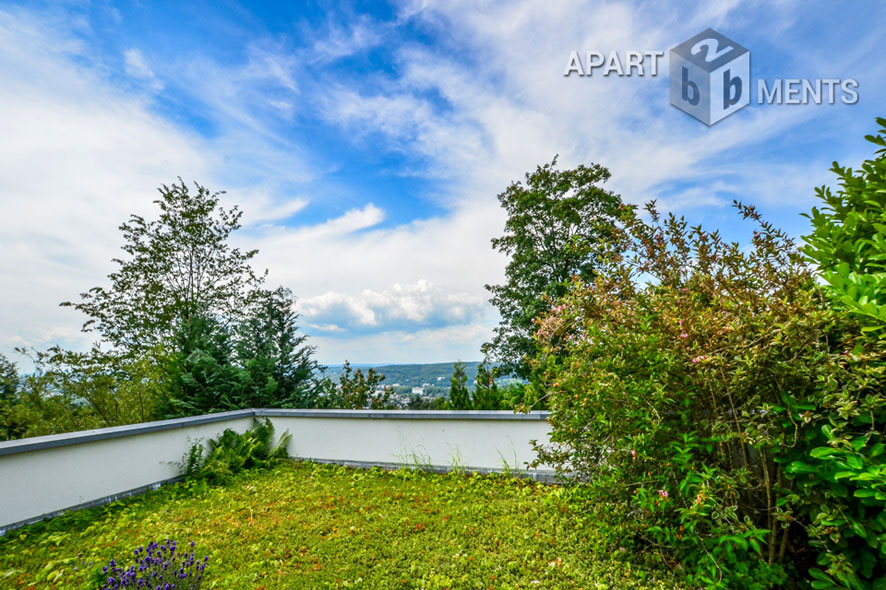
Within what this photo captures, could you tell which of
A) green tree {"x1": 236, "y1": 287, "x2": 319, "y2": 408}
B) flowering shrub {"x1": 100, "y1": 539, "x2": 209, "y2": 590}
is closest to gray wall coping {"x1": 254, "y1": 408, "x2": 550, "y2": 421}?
Answer: green tree {"x1": 236, "y1": 287, "x2": 319, "y2": 408}

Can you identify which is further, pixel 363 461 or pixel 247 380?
pixel 247 380

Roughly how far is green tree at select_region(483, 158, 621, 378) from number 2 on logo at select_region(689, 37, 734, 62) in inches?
337

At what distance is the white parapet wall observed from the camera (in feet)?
11.9

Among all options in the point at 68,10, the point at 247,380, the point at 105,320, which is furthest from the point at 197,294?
the point at 68,10

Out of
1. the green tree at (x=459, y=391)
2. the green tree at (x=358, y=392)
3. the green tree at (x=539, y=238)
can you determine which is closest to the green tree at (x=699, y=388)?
the green tree at (x=459, y=391)

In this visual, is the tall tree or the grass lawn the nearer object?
the grass lawn

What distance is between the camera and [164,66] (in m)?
6.28

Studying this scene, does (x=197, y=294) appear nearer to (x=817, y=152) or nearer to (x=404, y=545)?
(x=404, y=545)

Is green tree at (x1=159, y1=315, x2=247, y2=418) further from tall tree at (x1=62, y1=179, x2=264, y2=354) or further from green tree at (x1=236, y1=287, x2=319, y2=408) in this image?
tall tree at (x1=62, y1=179, x2=264, y2=354)

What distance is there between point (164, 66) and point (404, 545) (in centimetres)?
814

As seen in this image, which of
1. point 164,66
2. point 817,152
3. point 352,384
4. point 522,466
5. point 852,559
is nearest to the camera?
point 852,559

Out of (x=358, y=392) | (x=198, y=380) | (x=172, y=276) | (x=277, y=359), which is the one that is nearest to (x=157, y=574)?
(x=198, y=380)

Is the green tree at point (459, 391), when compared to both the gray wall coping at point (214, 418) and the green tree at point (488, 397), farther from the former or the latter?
the gray wall coping at point (214, 418)

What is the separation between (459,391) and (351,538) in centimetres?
315
